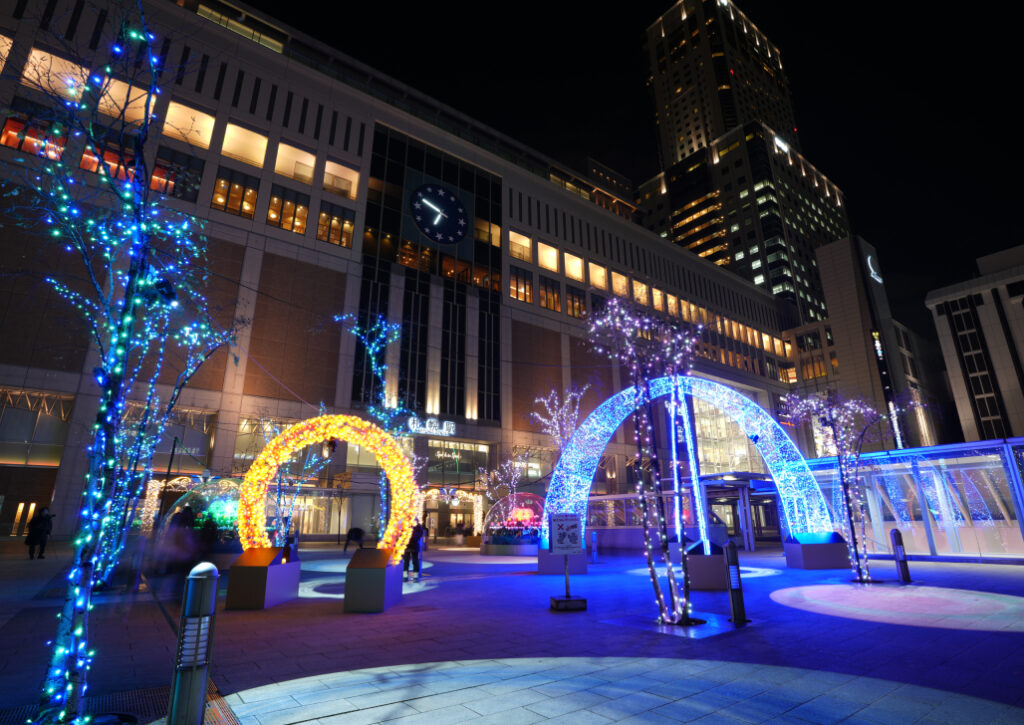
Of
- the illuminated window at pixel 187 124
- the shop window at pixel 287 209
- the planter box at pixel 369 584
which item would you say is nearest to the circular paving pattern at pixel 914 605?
the planter box at pixel 369 584

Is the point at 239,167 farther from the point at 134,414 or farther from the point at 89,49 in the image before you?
the point at 134,414

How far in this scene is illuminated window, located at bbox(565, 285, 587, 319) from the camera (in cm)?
5109

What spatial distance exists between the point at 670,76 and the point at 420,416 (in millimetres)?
132191

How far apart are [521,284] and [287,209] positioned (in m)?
21.6

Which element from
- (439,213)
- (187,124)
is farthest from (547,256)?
(187,124)

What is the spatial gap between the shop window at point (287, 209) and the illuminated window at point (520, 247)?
19.2m

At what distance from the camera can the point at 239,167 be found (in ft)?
117

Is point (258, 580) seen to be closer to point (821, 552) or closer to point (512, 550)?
point (512, 550)

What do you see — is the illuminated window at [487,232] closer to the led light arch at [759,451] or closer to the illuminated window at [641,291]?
the illuminated window at [641,291]

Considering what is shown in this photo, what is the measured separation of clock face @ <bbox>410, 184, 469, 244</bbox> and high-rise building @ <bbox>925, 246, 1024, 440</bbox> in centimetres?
5609

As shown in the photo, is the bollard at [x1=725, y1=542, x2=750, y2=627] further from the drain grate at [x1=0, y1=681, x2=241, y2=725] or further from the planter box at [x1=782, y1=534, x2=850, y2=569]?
the planter box at [x1=782, y1=534, x2=850, y2=569]

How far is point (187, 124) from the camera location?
34.6 meters

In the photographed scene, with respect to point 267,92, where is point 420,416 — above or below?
below

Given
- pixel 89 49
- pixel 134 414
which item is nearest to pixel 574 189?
pixel 89 49
